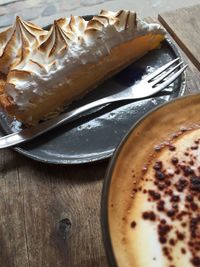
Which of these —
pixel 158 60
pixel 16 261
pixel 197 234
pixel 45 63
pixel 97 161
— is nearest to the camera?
pixel 197 234

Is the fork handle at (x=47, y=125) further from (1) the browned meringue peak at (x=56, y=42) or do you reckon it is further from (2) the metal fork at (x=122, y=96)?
(1) the browned meringue peak at (x=56, y=42)

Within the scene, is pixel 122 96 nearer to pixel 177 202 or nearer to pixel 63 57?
pixel 63 57

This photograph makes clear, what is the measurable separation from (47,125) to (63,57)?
Answer: 17cm

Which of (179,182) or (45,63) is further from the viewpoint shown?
(45,63)

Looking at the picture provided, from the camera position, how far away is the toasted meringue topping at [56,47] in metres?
0.97

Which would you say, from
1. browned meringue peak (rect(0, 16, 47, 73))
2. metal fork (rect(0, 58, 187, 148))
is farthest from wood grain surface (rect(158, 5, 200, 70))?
browned meringue peak (rect(0, 16, 47, 73))

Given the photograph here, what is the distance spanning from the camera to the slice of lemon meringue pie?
3.18 ft

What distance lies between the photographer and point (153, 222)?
2.08 feet

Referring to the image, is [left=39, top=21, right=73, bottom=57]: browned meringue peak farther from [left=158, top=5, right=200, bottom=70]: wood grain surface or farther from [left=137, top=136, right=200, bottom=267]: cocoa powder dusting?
[left=137, top=136, right=200, bottom=267]: cocoa powder dusting

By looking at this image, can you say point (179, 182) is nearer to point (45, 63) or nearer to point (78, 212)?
point (78, 212)

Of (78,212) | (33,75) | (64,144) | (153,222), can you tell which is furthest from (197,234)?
(33,75)

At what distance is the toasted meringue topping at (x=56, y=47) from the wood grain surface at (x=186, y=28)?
7 centimetres

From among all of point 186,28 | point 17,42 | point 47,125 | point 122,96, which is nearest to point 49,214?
point 47,125

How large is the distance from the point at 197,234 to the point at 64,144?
1.34 feet
